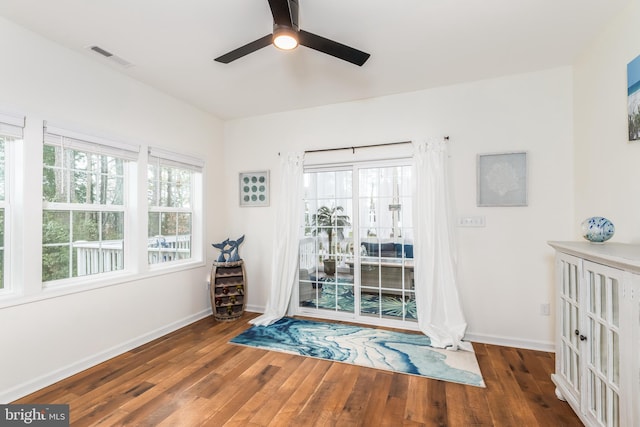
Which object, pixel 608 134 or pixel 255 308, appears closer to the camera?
pixel 608 134

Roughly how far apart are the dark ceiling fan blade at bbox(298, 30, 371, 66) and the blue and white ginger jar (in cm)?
182

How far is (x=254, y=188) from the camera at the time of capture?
4.21 m

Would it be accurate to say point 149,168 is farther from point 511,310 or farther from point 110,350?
point 511,310

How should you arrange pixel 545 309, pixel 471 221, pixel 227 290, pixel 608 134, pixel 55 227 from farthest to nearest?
pixel 227 290 → pixel 471 221 → pixel 545 309 → pixel 55 227 → pixel 608 134

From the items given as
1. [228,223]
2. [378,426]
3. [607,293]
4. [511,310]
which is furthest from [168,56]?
[511,310]

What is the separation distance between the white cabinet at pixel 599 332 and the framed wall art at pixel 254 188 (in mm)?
3151

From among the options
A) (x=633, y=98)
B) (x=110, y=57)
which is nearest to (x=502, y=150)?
(x=633, y=98)

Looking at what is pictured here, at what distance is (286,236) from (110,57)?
8.17ft

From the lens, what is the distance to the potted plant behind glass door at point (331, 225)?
383 centimetres

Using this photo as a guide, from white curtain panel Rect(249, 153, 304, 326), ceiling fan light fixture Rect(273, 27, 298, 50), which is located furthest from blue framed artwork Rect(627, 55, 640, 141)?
white curtain panel Rect(249, 153, 304, 326)

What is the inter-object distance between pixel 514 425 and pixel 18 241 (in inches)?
143

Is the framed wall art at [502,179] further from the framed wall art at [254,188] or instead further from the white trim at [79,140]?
the white trim at [79,140]

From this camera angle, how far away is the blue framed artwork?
1.96m

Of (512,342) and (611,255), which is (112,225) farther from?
(512,342)
